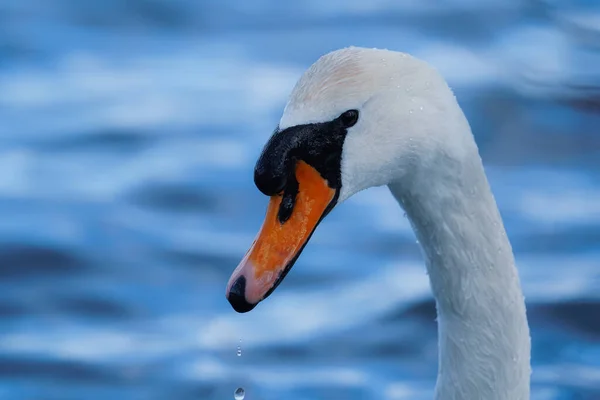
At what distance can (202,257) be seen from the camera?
6621 millimetres

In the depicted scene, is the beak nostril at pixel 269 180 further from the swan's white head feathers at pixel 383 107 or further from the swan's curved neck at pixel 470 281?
the swan's curved neck at pixel 470 281

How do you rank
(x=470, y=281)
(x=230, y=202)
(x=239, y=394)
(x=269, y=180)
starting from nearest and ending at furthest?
(x=269, y=180) < (x=470, y=281) < (x=239, y=394) < (x=230, y=202)

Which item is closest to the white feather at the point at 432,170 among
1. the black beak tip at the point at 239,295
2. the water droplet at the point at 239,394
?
the black beak tip at the point at 239,295

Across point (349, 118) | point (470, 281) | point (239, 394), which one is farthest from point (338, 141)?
point (239, 394)

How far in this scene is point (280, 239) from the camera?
3441mm

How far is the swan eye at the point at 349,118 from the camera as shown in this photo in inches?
132

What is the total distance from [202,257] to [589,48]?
3295 mm

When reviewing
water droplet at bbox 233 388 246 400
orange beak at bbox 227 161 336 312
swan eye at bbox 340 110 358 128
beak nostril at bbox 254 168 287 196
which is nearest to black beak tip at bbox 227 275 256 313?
orange beak at bbox 227 161 336 312

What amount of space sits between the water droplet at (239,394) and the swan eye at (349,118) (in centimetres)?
257

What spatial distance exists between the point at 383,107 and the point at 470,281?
1.95ft

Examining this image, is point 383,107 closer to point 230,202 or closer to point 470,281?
point 470,281

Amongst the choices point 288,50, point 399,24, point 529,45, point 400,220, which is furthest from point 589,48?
point 400,220

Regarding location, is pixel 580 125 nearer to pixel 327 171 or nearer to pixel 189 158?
pixel 189 158

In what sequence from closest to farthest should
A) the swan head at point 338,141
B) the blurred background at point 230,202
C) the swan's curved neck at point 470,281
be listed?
1. the swan head at point 338,141
2. the swan's curved neck at point 470,281
3. the blurred background at point 230,202
